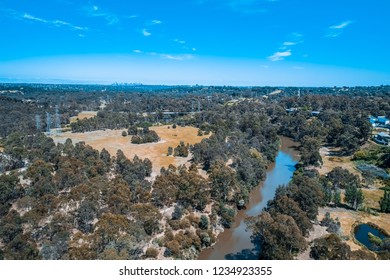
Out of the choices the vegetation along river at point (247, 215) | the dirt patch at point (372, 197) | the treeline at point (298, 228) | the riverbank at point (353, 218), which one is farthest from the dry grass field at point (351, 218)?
the vegetation along river at point (247, 215)

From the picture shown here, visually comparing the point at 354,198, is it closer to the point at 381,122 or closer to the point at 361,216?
the point at 361,216

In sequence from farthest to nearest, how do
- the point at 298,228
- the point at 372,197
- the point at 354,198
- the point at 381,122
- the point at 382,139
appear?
the point at 381,122 < the point at 382,139 < the point at 372,197 < the point at 354,198 < the point at 298,228

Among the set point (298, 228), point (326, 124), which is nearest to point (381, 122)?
point (326, 124)

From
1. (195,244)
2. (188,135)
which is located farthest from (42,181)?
(188,135)

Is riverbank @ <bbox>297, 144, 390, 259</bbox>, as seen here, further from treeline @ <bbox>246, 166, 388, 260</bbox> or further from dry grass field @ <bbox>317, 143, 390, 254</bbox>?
treeline @ <bbox>246, 166, 388, 260</bbox>

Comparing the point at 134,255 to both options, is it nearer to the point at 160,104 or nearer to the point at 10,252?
the point at 10,252

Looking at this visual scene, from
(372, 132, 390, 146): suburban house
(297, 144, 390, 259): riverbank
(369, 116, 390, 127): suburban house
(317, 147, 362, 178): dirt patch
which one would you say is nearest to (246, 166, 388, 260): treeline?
(297, 144, 390, 259): riverbank
